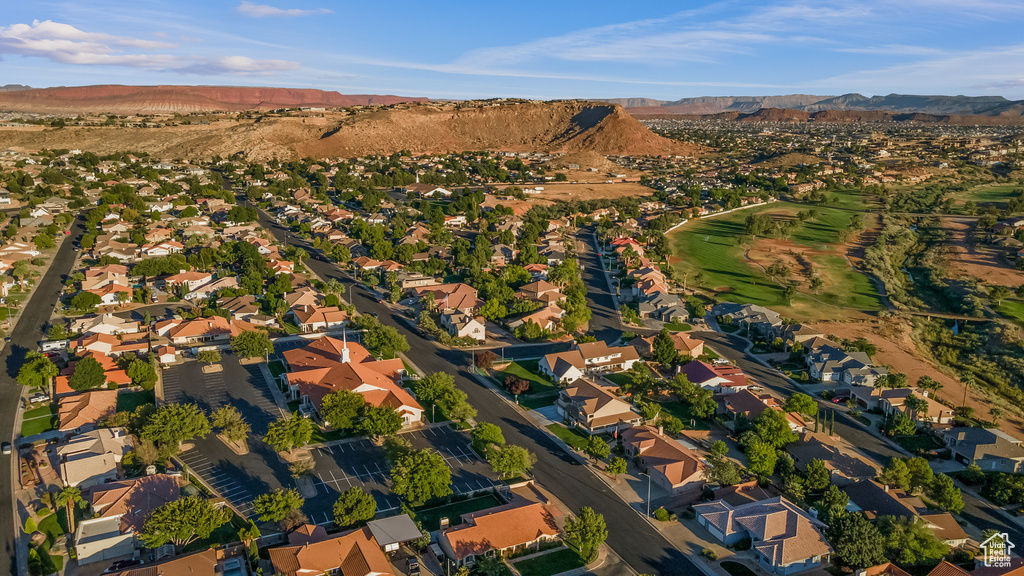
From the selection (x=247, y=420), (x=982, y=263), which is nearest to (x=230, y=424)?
(x=247, y=420)

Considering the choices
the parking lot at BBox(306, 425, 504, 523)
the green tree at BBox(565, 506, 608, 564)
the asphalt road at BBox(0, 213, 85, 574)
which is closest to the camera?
the green tree at BBox(565, 506, 608, 564)

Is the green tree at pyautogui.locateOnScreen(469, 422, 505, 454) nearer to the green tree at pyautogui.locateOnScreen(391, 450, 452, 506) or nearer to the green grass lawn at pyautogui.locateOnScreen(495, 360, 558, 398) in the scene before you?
the green tree at pyautogui.locateOnScreen(391, 450, 452, 506)

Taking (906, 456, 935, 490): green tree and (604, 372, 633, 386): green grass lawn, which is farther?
(604, 372, 633, 386): green grass lawn

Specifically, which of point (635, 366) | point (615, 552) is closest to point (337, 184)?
point (635, 366)

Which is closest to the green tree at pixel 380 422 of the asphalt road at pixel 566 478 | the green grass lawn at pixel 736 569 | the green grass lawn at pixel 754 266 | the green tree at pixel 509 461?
the asphalt road at pixel 566 478

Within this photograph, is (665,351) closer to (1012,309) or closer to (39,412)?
(1012,309)

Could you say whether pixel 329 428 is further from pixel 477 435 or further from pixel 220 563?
pixel 220 563

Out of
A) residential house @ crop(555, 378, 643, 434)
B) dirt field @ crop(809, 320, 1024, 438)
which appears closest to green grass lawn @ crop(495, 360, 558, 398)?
residential house @ crop(555, 378, 643, 434)

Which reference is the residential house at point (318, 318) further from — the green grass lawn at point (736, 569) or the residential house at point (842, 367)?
the green grass lawn at point (736, 569)
